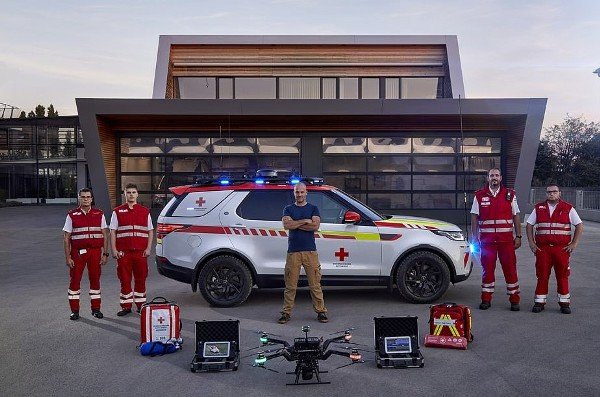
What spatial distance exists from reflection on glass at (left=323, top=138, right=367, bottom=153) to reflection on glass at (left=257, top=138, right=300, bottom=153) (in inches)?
44.2

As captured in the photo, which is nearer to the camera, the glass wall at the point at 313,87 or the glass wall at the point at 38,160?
the glass wall at the point at 313,87

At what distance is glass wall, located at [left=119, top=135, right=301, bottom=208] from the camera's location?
72.3ft

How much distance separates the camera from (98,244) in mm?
8172

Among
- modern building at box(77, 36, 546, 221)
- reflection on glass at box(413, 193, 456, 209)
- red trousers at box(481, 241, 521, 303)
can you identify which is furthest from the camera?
reflection on glass at box(413, 193, 456, 209)

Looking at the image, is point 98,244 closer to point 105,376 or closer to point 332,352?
point 105,376

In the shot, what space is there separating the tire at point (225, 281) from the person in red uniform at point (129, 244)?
90 cm

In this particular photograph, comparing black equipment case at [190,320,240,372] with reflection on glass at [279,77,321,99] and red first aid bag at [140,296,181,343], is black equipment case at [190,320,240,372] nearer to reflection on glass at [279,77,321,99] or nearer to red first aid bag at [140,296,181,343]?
red first aid bag at [140,296,181,343]

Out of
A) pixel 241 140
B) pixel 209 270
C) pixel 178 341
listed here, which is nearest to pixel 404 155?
pixel 241 140

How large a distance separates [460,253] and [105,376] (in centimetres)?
534

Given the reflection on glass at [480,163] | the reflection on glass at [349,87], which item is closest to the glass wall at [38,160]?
the reflection on glass at [349,87]

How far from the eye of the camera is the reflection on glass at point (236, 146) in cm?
2206

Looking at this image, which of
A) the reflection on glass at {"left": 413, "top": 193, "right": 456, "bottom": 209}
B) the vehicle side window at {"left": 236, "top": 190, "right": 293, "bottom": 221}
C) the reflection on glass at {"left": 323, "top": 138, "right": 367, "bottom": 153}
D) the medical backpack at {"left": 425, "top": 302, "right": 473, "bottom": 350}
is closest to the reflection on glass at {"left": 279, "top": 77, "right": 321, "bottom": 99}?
the reflection on glass at {"left": 323, "top": 138, "right": 367, "bottom": 153}

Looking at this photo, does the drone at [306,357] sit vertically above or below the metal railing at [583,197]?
below

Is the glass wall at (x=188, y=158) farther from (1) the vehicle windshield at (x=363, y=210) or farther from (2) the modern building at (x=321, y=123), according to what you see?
(1) the vehicle windshield at (x=363, y=210)
